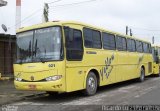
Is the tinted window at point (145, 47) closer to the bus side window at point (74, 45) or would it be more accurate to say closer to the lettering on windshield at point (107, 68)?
the lettering on windshield at point (107, 68)

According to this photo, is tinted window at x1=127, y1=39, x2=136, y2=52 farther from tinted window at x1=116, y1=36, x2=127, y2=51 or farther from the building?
the building

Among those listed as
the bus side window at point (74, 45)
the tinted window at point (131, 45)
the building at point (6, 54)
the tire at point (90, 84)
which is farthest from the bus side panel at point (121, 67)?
the building at point (6, 54)

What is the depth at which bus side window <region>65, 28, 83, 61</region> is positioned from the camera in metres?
13.0

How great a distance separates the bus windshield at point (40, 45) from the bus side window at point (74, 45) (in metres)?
0.40

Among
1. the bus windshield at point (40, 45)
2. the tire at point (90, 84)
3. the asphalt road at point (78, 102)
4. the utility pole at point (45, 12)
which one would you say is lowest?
the asphalt road at point (78, 102)

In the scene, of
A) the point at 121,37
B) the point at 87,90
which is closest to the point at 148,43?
the point at 121,37

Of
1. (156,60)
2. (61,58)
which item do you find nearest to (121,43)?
(61,58)

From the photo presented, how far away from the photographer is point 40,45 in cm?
1312

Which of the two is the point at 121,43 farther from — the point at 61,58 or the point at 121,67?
the point at 61,58

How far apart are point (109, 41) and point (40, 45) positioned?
4.82m

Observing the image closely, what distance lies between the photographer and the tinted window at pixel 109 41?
53.6ft

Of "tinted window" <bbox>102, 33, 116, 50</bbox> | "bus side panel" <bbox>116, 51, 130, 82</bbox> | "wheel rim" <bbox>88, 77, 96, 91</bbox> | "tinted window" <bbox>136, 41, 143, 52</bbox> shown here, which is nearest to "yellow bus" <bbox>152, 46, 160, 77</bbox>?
"tinted window" <bbox>136, 41, 143, 52</bbox>

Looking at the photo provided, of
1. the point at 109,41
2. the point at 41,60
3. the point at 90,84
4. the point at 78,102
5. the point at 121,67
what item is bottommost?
the point at 78,102

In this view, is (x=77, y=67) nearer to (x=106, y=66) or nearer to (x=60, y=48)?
(x=60, y=48)
